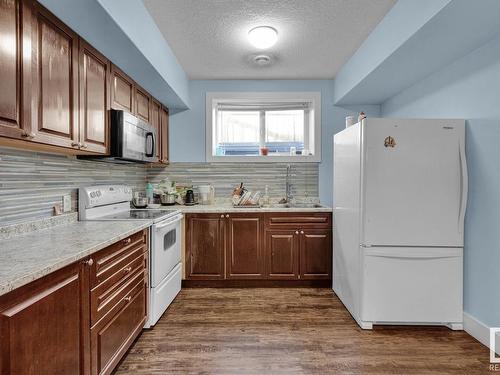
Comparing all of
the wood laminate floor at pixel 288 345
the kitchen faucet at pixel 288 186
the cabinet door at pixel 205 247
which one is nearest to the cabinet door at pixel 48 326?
the wood laminate floor at pixel 288 345

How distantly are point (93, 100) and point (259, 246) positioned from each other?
2055 mm

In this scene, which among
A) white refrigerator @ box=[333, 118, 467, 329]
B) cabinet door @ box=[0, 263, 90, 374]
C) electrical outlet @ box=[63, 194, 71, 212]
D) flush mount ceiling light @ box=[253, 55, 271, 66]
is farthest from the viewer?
flush mount ceiling light @ box=[253, 55, 271, 66]

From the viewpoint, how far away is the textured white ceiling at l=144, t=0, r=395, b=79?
2.12 meters

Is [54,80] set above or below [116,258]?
above

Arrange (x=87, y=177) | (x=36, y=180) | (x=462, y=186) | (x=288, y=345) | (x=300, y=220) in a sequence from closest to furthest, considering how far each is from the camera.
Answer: (x=36, y=180) < (x=288, y=345) < (x=462, y=186) < (x=87, y=177) < (x=300, y=220)

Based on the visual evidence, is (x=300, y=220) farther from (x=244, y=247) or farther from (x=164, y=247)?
(x=164, y=247)

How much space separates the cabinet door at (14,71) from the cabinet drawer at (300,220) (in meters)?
2.28

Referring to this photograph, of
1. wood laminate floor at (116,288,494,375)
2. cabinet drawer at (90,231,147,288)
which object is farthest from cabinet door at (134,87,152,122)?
wood laminate floor at (116,288,494,375)

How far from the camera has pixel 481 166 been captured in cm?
212

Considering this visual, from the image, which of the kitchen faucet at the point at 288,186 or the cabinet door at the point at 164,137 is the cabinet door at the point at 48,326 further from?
the kitchen faucet at the point at 288,186

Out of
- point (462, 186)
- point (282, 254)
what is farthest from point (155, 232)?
point (462, 186)

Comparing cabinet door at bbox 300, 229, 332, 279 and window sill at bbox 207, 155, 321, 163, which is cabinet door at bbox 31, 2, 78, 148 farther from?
cabinet door at bbox 300, 229, 332, 279

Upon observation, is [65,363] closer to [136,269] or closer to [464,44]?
[136,269]

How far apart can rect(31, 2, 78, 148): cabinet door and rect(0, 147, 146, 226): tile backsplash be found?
346 millimetres
